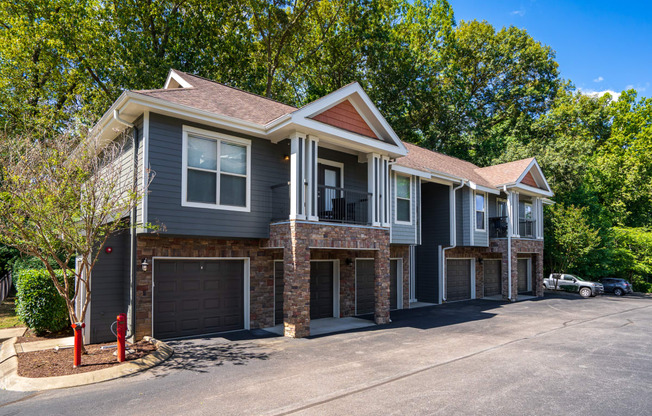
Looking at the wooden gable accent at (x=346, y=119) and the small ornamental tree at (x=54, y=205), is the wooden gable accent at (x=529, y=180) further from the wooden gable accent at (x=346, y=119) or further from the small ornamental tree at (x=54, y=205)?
the small ornamental tree at (x=54, y=205)

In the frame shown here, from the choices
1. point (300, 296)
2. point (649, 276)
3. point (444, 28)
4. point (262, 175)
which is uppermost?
point (444, 28)

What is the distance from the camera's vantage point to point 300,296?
10.2m

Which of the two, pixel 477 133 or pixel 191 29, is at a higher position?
pixel 191 29

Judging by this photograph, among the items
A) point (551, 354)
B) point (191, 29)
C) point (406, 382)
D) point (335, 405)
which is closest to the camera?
point (335, 405)

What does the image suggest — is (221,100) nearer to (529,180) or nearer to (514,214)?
(514,214)

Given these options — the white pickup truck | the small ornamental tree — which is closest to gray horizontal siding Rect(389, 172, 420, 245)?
the small ornamental tree

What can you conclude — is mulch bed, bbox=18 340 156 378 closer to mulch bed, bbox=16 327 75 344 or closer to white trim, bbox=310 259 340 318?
mulch bed, bbox=16 327 75 344

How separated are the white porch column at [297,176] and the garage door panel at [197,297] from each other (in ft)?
7.86

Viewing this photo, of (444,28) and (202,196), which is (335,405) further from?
(444,28)

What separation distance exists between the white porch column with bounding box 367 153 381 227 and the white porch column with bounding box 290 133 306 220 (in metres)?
2.87

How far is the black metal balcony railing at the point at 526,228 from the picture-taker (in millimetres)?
21484

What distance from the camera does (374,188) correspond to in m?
12.7

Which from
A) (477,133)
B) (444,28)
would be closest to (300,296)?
(477,133)

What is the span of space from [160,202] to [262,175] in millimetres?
2963
